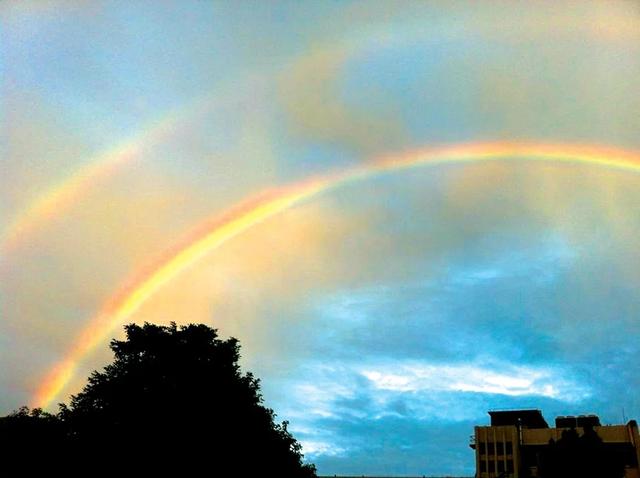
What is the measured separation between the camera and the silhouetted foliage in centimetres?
4769

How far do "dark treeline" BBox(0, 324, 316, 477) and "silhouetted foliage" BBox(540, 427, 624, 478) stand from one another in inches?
855

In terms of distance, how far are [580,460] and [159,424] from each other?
34892 millimetres

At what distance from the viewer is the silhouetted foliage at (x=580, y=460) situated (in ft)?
156

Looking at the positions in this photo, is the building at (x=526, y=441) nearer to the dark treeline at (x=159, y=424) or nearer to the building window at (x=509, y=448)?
the building window at (x=509, y=448)

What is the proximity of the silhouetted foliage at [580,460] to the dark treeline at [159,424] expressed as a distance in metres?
21.7

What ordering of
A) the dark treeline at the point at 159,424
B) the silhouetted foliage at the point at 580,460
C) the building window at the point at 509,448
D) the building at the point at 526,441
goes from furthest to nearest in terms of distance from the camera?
the building window at the point at 509,448 → the building at the point at 526,441 → the silhouetted foliage at the point at 580,460 → the dark treeline at the point at 159,424

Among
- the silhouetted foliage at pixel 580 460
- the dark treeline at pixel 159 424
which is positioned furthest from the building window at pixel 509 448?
the dark treeline at pixel 159 424

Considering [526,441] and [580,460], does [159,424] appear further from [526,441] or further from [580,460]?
[526,441]

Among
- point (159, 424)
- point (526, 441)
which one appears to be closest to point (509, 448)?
point (526, 441)

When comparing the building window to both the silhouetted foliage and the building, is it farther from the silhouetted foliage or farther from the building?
the silhouetted foliage

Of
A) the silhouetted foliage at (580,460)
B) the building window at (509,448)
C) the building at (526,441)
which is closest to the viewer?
the silhouetted foliage at (580,460)

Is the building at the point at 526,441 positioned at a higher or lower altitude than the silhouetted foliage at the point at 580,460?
higher

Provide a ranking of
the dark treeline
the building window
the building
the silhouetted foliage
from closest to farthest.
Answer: the dark treeline → the silhouetted foliage → the building → the building window

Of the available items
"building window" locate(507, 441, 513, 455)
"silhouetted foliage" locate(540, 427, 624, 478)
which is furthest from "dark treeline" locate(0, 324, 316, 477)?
"building window" locate(507, 441, 513, 455)
